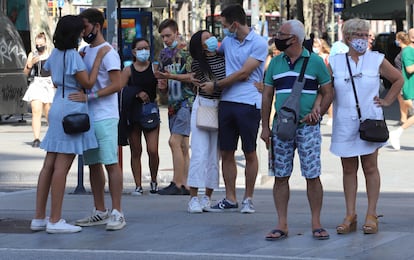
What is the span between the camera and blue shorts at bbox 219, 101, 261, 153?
10.1 meters

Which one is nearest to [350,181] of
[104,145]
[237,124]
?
[237,124]

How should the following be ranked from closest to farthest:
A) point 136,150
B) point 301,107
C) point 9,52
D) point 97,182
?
point 301,107, point 97,182, point 136,150, point 9,52

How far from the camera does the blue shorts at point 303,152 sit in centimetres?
862

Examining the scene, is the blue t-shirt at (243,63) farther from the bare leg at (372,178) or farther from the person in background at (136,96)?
the person in background at (136,96)

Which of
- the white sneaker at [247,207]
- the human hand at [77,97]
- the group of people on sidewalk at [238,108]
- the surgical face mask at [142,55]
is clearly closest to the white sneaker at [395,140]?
the surgical face mask at [142,55]

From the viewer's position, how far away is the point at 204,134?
10438mm

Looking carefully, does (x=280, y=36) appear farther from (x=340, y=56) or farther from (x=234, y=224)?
(x=234, y=224)

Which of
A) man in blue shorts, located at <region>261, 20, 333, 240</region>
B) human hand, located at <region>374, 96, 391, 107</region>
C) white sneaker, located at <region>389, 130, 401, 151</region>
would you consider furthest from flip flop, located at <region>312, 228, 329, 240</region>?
white sneaker, located at <region>389, 130, 401, 151</region>

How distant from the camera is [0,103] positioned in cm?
2186

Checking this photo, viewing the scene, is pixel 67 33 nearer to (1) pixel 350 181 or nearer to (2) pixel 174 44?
(1) pixel 350 181

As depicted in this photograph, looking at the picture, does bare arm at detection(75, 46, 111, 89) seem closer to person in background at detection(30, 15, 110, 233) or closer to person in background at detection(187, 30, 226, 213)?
person in background at detection(30, 15, 110, 233)

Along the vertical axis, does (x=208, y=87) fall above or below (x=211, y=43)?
below

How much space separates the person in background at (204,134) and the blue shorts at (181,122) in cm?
141

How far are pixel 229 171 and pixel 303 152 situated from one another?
1.87 metres
